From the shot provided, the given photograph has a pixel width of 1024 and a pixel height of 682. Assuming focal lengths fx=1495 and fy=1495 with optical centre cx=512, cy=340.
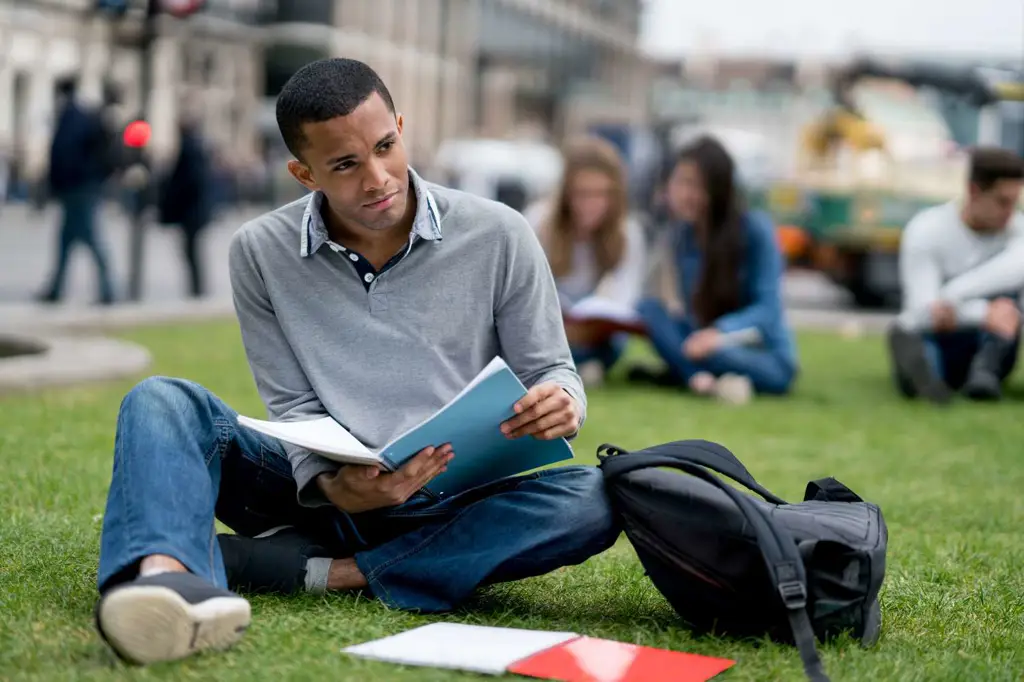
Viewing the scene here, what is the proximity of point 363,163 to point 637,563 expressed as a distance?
145cm

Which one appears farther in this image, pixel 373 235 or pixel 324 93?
pixel 373 235

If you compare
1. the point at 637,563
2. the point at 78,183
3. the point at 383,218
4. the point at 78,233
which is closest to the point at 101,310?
the point at 78,233

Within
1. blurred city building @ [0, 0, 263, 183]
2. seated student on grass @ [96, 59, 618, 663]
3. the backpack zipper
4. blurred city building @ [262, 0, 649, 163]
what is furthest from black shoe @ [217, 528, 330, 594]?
blurred city building @ [262, 0, 649, 163]

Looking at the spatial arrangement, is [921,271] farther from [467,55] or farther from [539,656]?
[467,55]

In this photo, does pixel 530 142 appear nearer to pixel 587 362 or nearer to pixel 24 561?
pixel 587 362

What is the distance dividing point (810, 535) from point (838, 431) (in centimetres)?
424

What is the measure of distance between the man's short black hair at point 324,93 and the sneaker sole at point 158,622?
42.0 inches

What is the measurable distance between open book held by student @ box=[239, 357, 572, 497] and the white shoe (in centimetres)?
504

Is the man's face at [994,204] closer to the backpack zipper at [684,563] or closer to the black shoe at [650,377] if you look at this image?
the black shoe at [650,377]

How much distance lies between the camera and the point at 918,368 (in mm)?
8531

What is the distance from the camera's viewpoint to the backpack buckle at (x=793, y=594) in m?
3.03

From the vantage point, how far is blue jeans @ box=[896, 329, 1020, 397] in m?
8.60

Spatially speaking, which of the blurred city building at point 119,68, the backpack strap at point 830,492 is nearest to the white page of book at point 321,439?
the backpack strap at point 830,492

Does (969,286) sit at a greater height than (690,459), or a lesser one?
lesser
